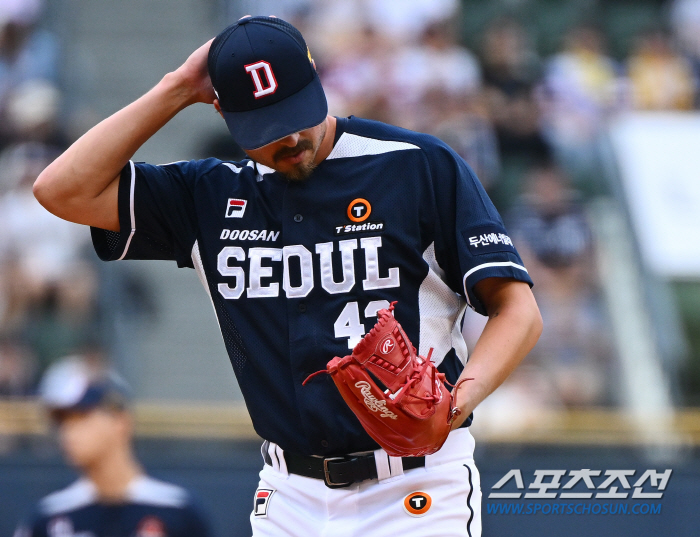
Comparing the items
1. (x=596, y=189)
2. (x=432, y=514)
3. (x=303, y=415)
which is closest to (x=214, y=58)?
(x=303, y=415)

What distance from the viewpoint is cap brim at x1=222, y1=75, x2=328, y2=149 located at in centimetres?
256

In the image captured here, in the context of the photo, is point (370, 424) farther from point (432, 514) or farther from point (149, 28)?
point (149, 28)

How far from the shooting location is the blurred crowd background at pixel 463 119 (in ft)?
21.1

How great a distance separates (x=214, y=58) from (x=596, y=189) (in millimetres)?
5217

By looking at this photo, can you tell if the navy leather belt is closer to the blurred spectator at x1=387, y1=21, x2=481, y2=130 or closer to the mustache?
the mustache

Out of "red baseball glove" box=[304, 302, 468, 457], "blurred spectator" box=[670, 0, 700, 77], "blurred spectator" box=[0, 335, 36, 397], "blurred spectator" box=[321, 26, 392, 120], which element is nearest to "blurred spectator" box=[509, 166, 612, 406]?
"blurred spectator" box=[321, 26, 392, 120]

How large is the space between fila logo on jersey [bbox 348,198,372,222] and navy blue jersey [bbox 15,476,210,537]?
6.97ft

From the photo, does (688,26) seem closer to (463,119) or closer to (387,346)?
(463,119)

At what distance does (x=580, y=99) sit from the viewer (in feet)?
27.0

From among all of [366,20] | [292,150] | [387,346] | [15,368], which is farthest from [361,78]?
[387,346]

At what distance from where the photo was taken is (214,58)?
103 inches

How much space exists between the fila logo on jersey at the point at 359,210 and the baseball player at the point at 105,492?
6.98 ft

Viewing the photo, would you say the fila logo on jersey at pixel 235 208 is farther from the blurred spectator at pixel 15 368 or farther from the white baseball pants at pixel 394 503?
the blurred spectator at pixel 15 368

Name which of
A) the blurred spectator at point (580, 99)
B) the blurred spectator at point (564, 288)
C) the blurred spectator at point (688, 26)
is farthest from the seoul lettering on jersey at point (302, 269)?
the blurred spectator at point (688, 26)
